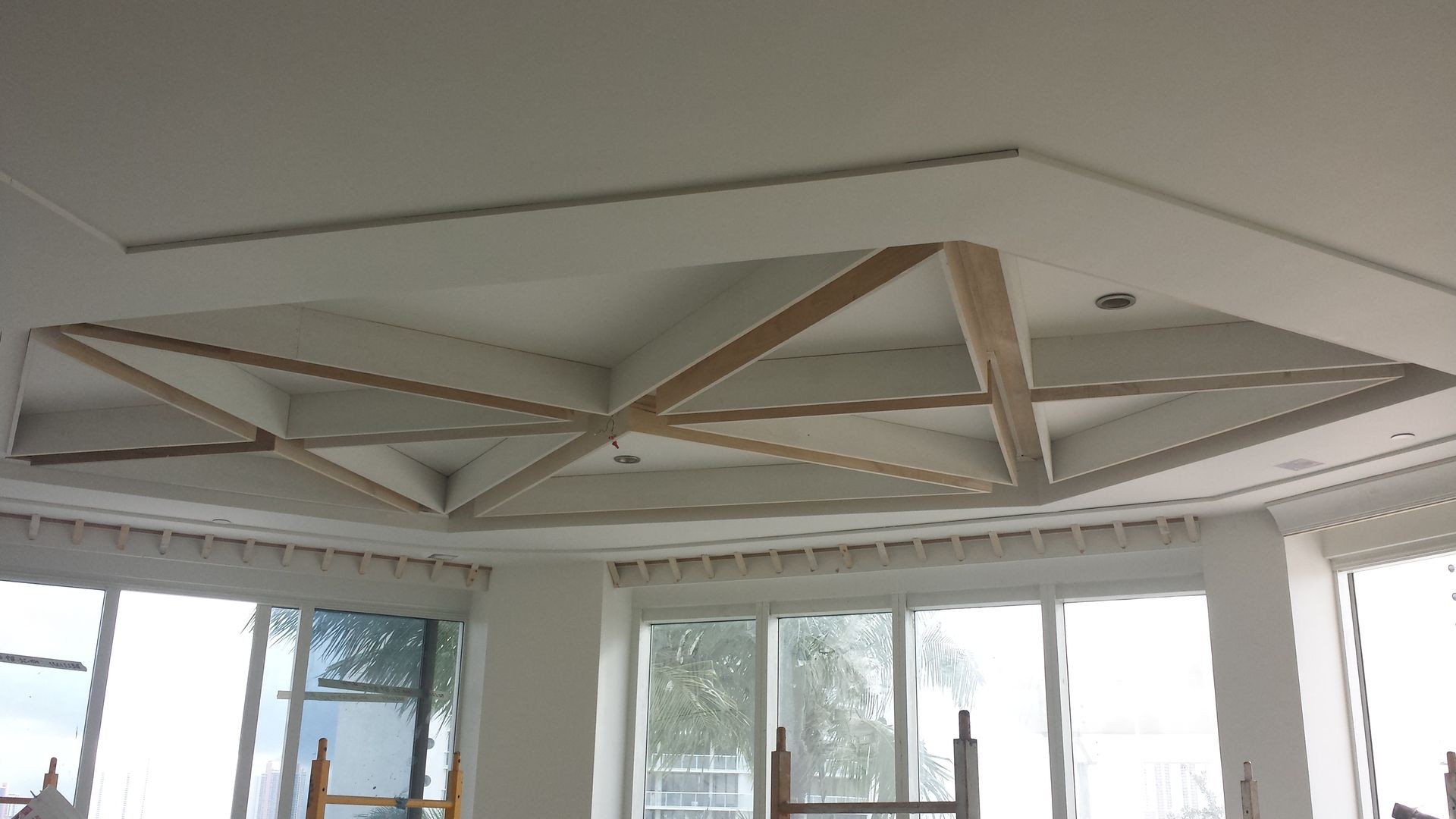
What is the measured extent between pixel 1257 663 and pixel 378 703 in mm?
6237

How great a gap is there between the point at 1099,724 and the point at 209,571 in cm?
636

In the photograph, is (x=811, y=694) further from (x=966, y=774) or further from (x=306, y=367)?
(x=306, y=367)

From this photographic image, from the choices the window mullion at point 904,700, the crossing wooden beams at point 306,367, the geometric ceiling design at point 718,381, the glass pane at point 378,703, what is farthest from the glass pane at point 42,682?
the window mullion at point 904,700

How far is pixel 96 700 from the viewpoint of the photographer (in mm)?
7461

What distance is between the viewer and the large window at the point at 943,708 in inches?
270

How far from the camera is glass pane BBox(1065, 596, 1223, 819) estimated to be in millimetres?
6688

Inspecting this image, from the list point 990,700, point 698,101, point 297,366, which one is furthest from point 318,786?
point 698,101

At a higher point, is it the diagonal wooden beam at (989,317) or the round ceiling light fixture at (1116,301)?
the round ceiling light fixture at (1116,301)

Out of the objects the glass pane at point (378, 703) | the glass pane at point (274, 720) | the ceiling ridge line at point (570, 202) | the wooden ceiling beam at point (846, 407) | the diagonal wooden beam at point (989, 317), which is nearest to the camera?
the ceiling ridge line at point (570, 202)

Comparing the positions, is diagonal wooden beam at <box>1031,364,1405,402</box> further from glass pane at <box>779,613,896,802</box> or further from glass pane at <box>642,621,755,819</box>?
glass pane at <box>642,621,755,819</box>

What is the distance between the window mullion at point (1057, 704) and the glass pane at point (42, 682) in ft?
21.4

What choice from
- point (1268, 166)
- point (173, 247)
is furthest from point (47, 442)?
point (1268, 166)

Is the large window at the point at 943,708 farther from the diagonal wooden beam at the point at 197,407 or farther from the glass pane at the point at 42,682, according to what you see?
the glass pane at the point at 42,682

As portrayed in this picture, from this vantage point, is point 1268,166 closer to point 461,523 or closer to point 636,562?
point 461,523
